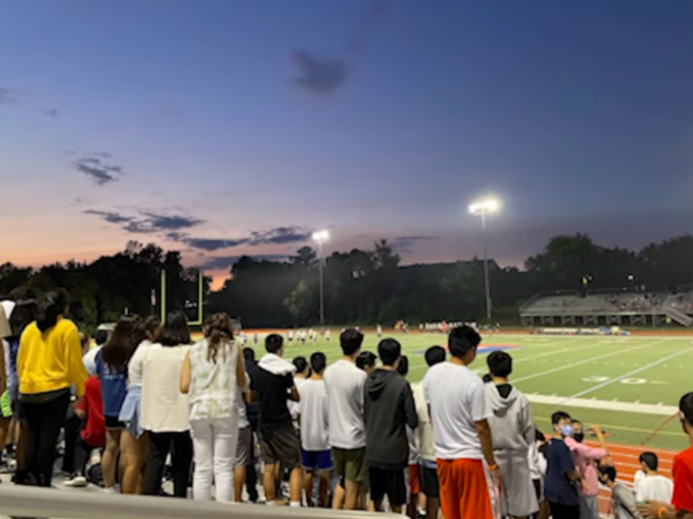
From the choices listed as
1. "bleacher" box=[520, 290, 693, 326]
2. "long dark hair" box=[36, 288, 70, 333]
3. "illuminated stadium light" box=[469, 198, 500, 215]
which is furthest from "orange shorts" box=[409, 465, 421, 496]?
"bleacher" box=[520, 290, 693, 326]

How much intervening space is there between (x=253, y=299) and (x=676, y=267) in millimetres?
36438

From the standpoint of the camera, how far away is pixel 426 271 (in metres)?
46.8

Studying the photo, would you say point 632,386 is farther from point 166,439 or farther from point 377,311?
point 377,311

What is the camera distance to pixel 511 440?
304cm

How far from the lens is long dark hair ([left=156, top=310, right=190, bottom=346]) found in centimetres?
335

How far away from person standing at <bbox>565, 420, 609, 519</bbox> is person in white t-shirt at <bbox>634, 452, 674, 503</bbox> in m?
0.26

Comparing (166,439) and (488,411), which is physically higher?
(488,411)

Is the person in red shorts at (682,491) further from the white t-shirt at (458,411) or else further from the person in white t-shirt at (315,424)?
the person in white t-shirt at (315,424)

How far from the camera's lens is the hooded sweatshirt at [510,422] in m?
3.04

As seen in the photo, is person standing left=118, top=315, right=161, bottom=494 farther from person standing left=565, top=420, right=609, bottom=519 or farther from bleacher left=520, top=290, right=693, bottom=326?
bleacher left=520, top=290, right=693, bottom=326

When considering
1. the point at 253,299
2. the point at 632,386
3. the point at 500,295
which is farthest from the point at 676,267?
the point at 632,386

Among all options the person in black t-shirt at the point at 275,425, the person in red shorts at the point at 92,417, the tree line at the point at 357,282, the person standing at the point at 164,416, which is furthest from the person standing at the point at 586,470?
the tree line at the point at 357,282

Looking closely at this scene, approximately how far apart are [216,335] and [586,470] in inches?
103

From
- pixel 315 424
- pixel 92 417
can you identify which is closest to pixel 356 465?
pixel 315 424
